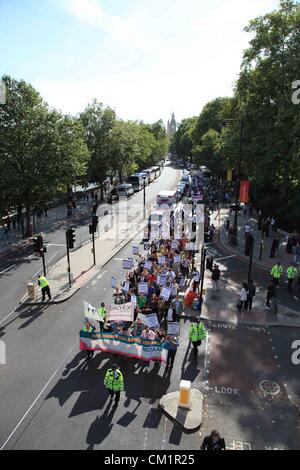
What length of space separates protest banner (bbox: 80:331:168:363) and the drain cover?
343 cm

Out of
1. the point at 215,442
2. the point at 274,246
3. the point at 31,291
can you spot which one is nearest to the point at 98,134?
the point at 274,246

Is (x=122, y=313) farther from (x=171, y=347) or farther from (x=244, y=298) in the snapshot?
(x=244, y=298)

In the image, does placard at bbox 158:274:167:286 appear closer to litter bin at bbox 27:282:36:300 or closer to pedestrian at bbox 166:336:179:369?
pedestrian at bbox 166:336:179:369

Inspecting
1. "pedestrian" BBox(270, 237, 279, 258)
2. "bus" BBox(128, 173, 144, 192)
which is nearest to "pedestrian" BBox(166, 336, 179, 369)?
"pedestrian" BBox(270, 237, 279, 258)

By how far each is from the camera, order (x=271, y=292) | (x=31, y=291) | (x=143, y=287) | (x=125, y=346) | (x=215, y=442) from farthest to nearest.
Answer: (x=31, y=291)
(x=271, y=292)
(x=143, y=287)
(x=125, y=346)
(x=215, y=442)

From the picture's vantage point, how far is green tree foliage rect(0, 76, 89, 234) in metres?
27.9

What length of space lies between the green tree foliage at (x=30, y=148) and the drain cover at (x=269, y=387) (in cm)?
2276

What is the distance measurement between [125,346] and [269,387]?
514 cm

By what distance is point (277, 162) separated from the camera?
100 ft

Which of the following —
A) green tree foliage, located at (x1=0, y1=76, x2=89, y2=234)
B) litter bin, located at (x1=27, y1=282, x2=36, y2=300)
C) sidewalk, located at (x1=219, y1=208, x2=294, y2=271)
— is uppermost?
green tree foliage, located at (x1=0, y1=76, x2=89, y2=234)

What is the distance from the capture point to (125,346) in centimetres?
1311

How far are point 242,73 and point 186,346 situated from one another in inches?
1122

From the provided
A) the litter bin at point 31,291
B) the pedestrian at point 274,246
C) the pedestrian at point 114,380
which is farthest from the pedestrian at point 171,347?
the pedestrian at point 274,246
